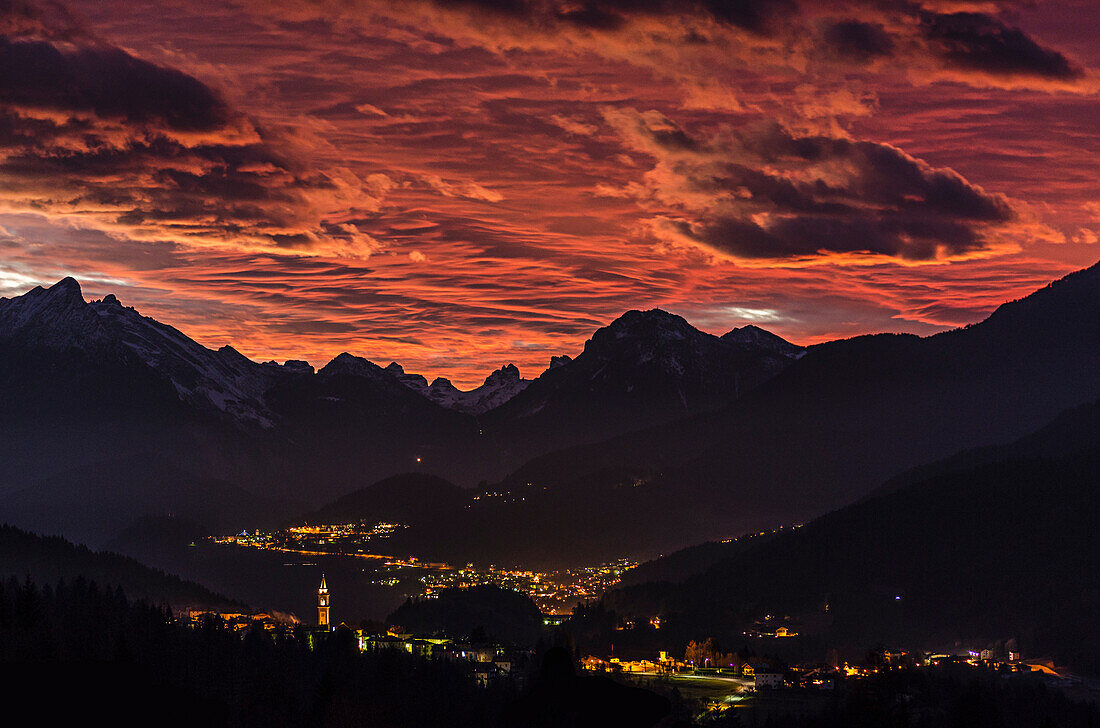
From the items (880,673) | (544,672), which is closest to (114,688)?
(544,672)

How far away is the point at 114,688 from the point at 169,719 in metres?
16.9

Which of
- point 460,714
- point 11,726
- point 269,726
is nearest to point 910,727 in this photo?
point 460,714

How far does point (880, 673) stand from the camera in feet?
624

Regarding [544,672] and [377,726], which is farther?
[377,726]

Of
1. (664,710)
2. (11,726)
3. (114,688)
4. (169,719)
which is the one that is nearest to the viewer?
(11,726)

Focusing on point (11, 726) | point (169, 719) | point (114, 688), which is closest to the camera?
point (11, 726)

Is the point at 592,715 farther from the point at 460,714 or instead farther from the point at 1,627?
the point at 1,627

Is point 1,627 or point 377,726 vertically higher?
point 1,627

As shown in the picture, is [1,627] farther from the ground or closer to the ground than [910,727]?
farther from the ground

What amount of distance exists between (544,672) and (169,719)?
134 ft

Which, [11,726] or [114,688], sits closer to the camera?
[11,726]

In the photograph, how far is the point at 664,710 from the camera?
448 ft

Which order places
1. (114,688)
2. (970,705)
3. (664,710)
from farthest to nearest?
(970,705)
(114,688)
(664,710)

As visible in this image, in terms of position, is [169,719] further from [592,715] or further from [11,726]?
[592,715]
